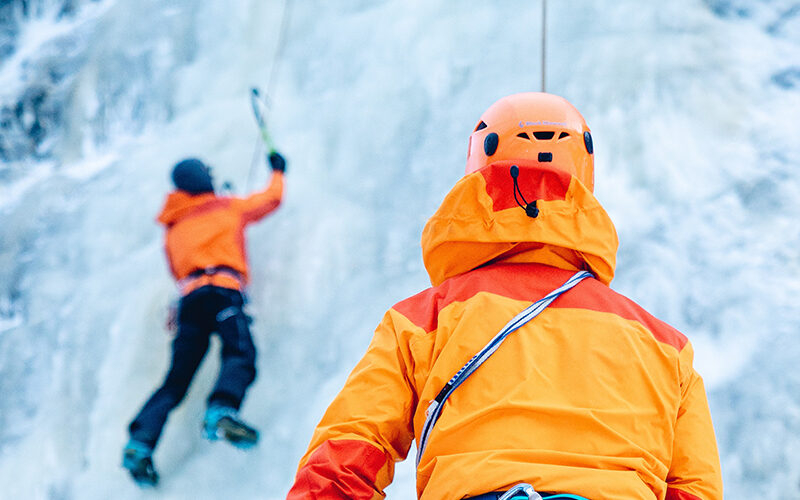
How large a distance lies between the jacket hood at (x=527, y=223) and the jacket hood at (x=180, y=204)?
189cm

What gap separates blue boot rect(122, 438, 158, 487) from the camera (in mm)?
2494

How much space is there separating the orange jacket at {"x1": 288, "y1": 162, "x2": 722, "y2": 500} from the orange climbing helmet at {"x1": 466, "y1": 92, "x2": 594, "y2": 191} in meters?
0.22

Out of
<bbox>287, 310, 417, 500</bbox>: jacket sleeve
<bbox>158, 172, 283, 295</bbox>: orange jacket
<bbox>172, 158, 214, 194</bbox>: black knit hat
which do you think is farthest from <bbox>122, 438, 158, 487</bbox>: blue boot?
<bbox>287, 310, 417, 500</bbox>: jacket sleeve

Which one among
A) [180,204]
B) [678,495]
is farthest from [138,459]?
[678,495]

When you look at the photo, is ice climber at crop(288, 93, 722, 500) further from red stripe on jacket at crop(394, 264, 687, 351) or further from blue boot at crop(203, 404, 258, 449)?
blue boot at crop(203, 404, 258, 449)

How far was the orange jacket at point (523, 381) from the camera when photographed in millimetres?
1067

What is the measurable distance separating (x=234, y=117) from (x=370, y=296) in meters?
1.55

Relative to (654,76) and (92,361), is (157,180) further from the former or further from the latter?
(654,76)

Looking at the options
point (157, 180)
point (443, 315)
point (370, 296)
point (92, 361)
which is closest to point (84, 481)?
point (92, 361)

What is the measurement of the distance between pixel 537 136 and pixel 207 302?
1.58 meters

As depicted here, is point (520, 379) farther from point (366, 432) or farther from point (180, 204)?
point (180, 204)

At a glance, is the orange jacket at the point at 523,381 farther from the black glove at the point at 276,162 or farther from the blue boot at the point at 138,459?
the black glove at the point at 276,162

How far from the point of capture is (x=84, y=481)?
2889 mm

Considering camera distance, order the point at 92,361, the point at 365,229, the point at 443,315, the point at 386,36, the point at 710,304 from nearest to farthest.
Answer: the point at 443,315, the point at 710,304, the point at 365,229, the point at 92,361, the point at 386,36
